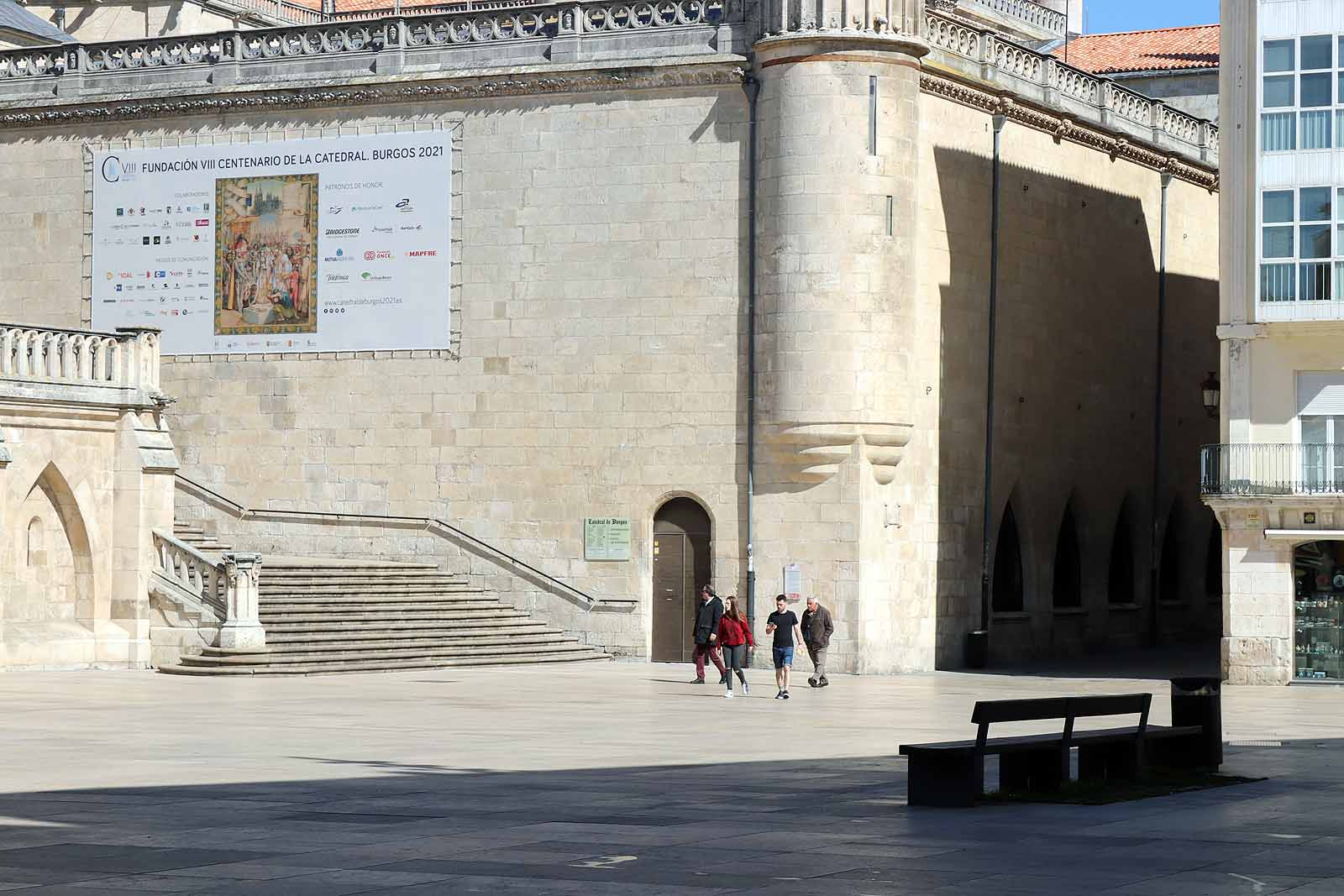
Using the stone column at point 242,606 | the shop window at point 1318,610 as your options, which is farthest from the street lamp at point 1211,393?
the stone column at point 242,606

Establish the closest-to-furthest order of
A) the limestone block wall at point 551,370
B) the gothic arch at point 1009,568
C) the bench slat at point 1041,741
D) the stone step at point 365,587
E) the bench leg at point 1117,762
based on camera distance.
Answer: the bench slat at point 1041,741 → the bench leg at point 1117,762 → the stone step at point 365,587 → the limestone block wall at point 551,370 → the gothic arch at point 1009,568

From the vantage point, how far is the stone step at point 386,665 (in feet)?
103

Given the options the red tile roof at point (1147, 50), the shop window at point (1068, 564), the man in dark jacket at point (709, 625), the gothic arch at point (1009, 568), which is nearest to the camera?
the man in dark jacket at point (709, 625)

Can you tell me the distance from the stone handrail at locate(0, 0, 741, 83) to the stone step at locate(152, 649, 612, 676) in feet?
35.3

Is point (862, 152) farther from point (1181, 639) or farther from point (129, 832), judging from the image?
point (129, 832)

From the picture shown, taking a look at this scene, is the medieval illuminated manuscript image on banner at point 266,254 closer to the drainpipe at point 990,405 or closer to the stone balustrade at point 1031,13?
the drainpipe at point 990,405

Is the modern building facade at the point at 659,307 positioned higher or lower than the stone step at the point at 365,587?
higher

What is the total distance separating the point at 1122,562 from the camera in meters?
45.8

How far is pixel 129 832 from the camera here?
13.2 m

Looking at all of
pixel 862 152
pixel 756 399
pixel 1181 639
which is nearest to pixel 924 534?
pixel 756 399

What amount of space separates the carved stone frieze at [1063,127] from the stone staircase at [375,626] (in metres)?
11.6

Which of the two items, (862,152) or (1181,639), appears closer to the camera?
(862,152)

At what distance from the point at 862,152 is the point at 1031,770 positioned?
20.6 metres

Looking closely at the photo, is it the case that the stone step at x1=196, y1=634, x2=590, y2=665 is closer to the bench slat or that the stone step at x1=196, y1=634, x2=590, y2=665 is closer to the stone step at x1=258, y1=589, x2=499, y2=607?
the stone step at x1=258, y1=589, x2=499, y2=607
